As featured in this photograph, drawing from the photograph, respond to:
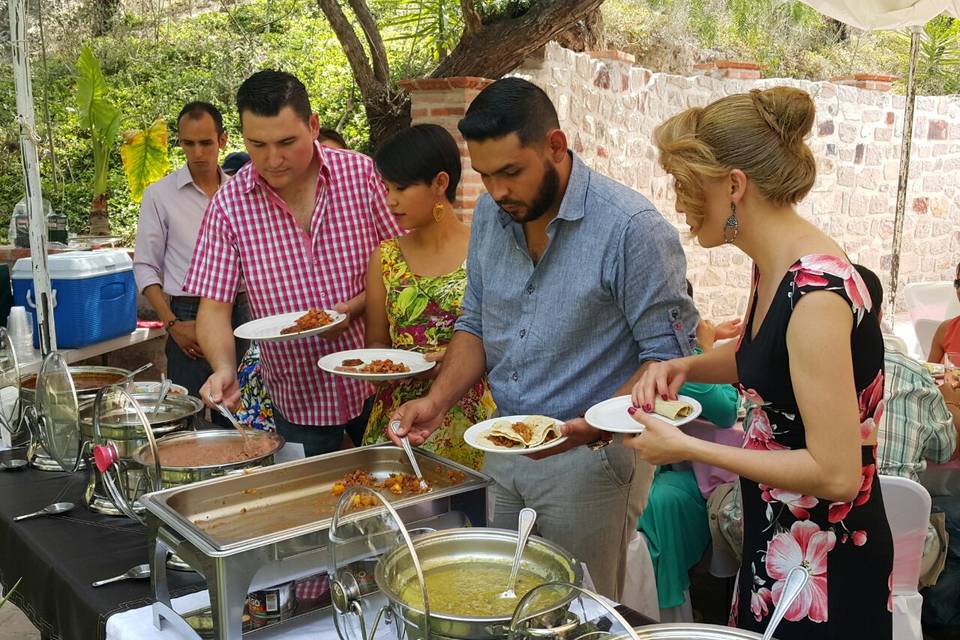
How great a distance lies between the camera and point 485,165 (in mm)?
1907

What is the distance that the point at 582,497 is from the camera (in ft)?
6.55

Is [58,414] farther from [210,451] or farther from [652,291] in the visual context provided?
[652,291]

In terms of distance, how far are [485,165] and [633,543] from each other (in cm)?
144

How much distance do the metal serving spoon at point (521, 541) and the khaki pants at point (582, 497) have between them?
641 millimetres

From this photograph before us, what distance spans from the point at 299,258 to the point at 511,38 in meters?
3.35

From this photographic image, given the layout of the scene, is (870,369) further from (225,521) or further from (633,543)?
(633,543)

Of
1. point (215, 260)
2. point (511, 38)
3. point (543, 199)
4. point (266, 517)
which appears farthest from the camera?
point (511, 38)

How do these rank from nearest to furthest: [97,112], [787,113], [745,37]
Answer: [787,113]
[97,112]
[745,37]

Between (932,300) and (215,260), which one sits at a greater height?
(215,260)

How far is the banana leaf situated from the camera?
7.04 meters

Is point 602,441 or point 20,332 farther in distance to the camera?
point 20,332

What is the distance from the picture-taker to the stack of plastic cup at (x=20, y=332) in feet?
11.7

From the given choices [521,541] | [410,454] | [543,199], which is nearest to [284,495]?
[410,454]

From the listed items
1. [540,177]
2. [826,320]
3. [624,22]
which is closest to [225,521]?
[540,177]
